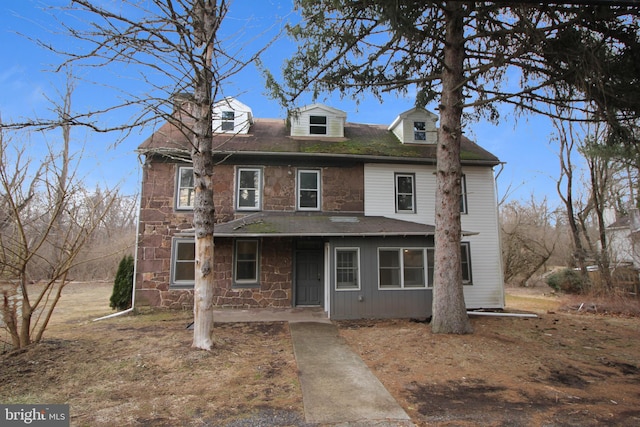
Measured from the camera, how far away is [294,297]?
10672 millimetres

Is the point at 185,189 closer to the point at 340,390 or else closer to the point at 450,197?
the point at 450,197

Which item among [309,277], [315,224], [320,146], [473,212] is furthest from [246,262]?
[473,212]

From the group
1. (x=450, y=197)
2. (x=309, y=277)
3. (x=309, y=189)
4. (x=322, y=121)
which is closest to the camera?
(x=450, y=197)

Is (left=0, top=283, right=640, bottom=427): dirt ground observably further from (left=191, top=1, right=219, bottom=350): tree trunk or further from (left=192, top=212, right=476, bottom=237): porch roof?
(left=192, top=212, right=476, bottom=237): porch roof

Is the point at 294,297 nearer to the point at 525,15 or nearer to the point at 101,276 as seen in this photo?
the point at 525,15

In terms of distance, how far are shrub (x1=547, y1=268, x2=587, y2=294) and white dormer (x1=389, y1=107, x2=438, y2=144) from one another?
998 centimetres

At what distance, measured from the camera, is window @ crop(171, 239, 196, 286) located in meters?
10.2

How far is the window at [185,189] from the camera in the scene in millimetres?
10656

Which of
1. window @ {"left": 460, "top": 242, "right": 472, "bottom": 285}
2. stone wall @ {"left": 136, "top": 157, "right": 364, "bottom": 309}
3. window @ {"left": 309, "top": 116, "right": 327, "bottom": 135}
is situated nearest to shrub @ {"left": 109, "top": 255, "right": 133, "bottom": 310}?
stone wall @ {"left": 136, "top": 157, "right": 364, "bottom": 309}

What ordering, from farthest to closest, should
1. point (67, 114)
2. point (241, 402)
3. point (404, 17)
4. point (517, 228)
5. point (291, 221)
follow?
point (517, 228)
point (291, 221)
point (404, 17)
point (67, 114)
point (241, 402)

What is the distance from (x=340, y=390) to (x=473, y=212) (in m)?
9.31

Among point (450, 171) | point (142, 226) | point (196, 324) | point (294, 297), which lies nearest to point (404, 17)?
point (450, 171)

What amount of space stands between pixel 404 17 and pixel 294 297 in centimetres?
823

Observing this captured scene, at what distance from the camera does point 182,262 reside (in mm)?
10367
